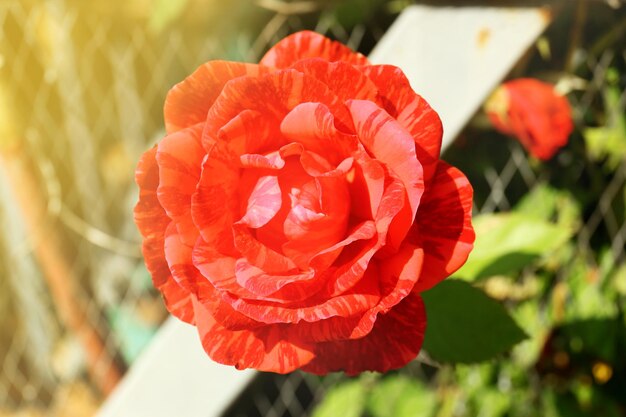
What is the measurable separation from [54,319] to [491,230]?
1295mm

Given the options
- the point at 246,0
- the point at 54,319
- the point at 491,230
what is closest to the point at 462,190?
the point at 491,230

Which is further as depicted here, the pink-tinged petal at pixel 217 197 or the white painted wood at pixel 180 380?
the white painted wood at pixel 180 380

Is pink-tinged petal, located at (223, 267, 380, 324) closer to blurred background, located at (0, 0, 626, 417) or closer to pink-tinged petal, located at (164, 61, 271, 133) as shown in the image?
pink-tinged petal, located at (164, 61, 271, 133)

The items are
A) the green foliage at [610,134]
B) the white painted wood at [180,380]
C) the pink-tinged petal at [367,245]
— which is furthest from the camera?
the green foliage at [610,134]

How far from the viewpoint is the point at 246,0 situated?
101cm

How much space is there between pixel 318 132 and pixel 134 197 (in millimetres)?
1110

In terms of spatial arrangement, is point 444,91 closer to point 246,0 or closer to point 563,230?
point 563,230

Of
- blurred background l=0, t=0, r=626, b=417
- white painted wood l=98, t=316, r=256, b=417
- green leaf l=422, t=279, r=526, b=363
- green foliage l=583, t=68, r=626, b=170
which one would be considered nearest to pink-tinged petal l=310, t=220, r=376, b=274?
green leaf l=422, t=279, r=526, b=363

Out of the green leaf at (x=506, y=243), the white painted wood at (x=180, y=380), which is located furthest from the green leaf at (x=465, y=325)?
the white painted wood at (x=180, y=380)

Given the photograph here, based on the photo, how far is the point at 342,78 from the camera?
0.27 meters

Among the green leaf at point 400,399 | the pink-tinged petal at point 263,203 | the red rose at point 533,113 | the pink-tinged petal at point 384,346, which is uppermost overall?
the pink-tinged petal at point 263,203

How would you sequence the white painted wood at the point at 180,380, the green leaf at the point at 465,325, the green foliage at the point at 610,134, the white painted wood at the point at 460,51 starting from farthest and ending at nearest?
the green foliage at the point at 610,134 → the white painted wood at the point at 180,380 → the white painted wood at the point at 460,51 → the green leaf at the point at 465,325

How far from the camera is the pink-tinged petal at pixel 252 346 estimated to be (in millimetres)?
274

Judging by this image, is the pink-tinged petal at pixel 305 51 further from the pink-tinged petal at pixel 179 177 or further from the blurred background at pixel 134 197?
the blurred background at pixel 134 197
